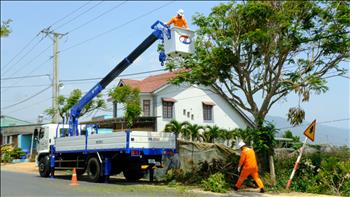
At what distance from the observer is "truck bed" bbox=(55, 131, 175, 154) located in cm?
1783

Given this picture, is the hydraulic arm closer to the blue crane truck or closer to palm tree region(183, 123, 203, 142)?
the blue crane truck

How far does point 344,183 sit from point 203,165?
5.33 meters

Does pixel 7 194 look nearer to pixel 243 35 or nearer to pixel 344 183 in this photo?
pixel 243 35

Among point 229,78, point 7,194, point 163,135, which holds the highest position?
point 229,78

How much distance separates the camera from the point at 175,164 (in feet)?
63.4

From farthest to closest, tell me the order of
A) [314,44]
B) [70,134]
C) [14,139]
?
1. [14,139]
2. [70,134]
3. [314,44]

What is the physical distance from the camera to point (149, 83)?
3994cm

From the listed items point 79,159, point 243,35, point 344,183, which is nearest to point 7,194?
point 79,159

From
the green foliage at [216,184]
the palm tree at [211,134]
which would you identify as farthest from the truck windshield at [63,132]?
the palm tree at [211,134]

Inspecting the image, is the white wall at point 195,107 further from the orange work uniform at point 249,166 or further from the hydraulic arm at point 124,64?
the orange work uniform at point 249,166

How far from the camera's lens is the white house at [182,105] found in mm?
36938

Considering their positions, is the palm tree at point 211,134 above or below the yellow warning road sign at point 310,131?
above

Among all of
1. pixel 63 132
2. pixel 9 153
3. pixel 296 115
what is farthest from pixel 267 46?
pixel 9 153

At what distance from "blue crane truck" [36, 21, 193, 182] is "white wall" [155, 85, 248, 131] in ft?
45.1
